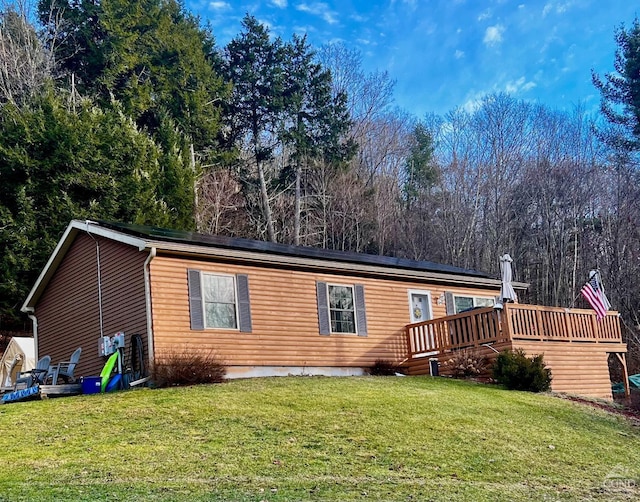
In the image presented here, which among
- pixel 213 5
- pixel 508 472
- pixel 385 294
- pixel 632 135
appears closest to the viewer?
pixel 508 472

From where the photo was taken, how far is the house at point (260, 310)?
14.0 metres

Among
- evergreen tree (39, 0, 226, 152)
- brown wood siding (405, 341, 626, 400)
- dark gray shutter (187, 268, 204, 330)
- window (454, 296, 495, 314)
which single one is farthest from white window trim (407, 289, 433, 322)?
evergreen tree (39, 0, 226, 152)

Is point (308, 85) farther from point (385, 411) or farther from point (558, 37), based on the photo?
point (385, 411)

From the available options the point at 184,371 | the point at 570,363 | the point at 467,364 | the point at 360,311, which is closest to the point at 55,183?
the point at 360,311

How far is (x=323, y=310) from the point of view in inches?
644

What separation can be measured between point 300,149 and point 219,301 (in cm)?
2063

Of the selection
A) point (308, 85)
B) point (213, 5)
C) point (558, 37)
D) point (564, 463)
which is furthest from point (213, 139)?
point (564, 463)

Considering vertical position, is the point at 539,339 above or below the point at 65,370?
below

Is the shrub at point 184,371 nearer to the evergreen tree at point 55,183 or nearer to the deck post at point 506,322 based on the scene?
the deck post at point 506,322

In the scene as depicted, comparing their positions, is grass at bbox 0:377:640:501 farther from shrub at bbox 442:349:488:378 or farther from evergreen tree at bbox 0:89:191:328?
evergreen tree at bbox 0:89:191:328

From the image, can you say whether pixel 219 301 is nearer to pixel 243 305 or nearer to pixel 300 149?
pixel 243 305

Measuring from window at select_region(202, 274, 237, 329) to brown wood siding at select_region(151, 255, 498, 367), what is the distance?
177 millimetres

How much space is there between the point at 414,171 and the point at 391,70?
5750 mm

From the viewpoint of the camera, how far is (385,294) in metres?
17.7
